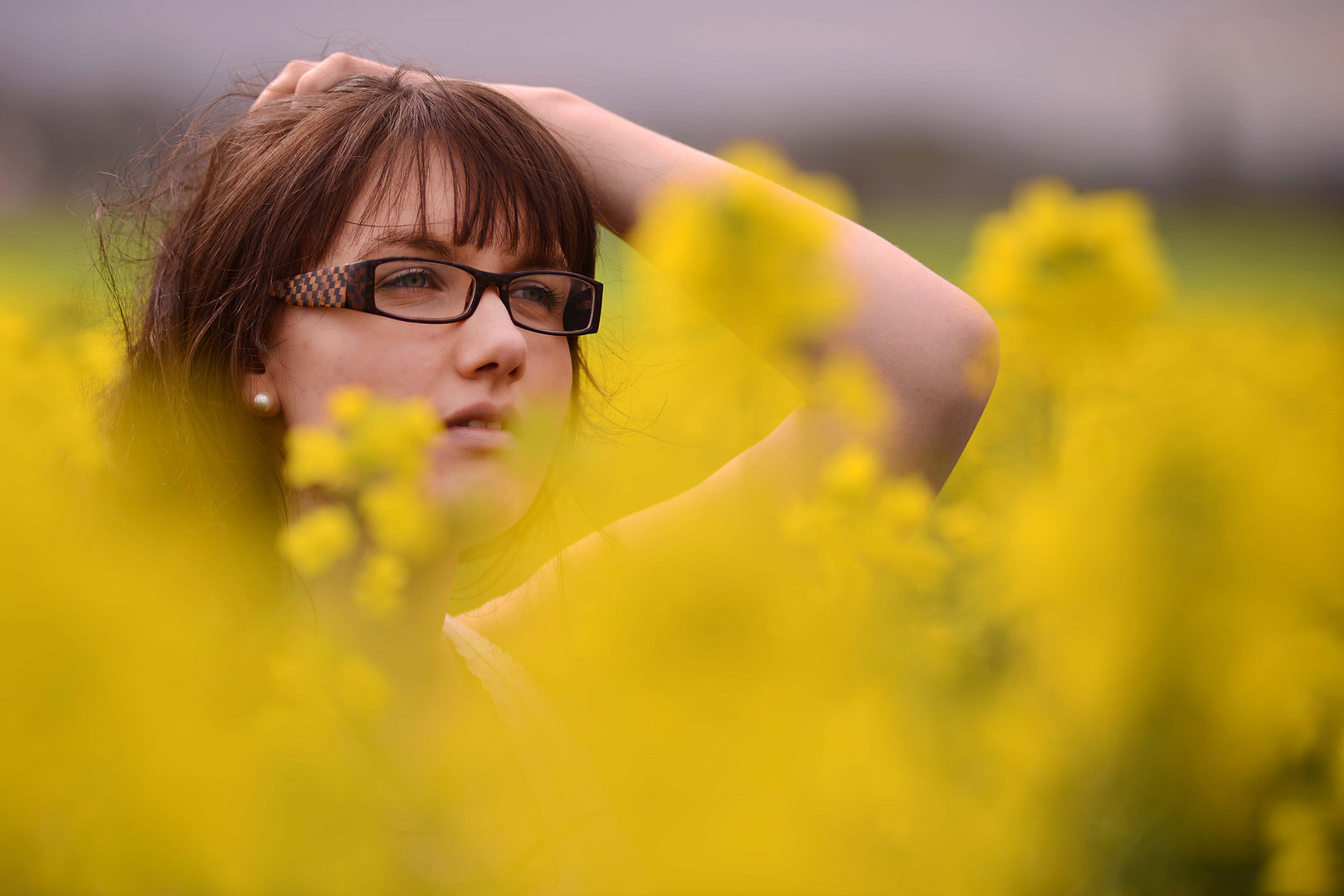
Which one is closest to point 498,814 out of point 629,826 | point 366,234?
point 629,826

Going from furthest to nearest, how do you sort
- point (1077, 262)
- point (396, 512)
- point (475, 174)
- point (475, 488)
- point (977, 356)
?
point (1077, 262), point (977, 356), point (475, 174), point (475, 488), point (396, 512)

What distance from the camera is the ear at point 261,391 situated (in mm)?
1068

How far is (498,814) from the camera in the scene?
702 millimetres

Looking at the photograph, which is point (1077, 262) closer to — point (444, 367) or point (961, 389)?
point (961, 389)

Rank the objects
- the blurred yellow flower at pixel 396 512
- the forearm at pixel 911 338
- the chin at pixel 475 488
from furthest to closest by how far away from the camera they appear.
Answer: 1. the forearm at pixel 911 338
2. the chin at pixel 475 488
3. the blurred yellow flower at pixel 396 512

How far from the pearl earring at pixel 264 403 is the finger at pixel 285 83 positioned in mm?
399

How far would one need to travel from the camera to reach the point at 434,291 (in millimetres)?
990

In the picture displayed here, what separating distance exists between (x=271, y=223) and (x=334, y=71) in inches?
10.4

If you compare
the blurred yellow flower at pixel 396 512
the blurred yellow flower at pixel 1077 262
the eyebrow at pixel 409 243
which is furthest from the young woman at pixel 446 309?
the blurred yellow flower at pixel 1077 262

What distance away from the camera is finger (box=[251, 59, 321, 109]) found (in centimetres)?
121

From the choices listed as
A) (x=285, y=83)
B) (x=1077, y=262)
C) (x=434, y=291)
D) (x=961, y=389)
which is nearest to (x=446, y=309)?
(x=434, y=291)

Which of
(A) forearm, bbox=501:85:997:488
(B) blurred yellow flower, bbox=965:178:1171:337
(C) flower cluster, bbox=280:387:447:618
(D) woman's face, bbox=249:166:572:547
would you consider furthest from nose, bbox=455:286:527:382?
(B) blurred yellow flower, bbox=965:178:1171:337

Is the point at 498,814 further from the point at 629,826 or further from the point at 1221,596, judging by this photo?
the point at 1221,596

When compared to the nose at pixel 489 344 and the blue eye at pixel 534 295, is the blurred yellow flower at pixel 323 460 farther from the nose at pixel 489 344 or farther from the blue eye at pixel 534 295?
the blue eye at pixel 534 295
